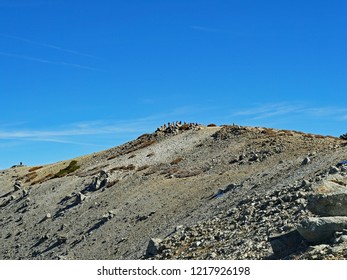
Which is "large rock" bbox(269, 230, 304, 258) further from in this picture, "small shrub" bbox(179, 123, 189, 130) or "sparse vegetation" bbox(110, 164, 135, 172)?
"small shrub" bbox(179, 123, 189, 130)

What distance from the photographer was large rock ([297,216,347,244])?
18109mm

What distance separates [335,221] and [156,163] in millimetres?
39323

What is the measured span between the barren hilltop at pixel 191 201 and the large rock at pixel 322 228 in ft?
0.12

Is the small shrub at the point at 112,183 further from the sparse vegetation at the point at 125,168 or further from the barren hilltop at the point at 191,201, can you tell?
the sparse vegetation at the point at 125,168

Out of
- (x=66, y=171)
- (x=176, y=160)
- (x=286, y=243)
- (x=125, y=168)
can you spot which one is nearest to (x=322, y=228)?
(x=286, y=243)

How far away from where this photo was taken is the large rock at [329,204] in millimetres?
20031

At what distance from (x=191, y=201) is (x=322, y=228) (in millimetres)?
21464

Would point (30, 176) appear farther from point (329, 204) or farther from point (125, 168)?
point (329, 204)

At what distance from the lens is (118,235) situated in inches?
1489

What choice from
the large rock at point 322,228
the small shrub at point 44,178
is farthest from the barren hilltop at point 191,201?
the small shrub at point 44,178

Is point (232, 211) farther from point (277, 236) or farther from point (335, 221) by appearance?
point (335, 221)

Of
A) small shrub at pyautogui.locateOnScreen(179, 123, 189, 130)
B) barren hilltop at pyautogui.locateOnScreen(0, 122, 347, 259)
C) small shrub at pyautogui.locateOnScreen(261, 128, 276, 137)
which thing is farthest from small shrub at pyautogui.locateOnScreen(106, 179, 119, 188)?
small shrub at pyautogui.locateOnScreen(179, 123, 189, 130)

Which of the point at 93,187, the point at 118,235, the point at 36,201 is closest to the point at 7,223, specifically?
the point at 36,201

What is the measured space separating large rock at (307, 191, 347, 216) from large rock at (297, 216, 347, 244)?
1.58 metres
